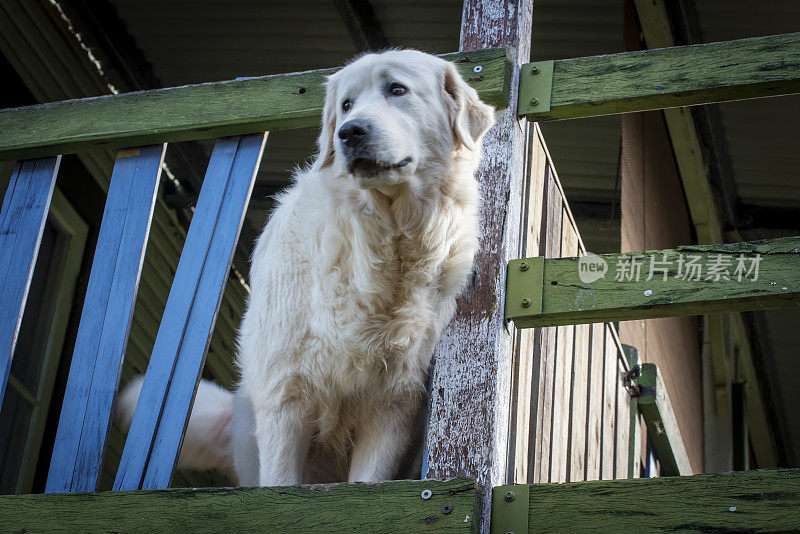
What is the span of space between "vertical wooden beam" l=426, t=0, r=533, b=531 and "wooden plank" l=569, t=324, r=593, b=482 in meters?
1.07

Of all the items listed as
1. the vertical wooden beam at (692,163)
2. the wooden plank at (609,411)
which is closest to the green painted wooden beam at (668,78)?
the wooden plank at (609,411)

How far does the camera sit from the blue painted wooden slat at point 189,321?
329 centimetres

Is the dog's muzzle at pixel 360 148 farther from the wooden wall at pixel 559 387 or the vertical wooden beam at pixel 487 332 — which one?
the wooden wall at pixel 559 387

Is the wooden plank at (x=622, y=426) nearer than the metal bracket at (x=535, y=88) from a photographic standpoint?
No

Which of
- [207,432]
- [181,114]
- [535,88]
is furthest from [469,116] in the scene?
[207,432]

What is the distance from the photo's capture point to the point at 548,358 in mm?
3912

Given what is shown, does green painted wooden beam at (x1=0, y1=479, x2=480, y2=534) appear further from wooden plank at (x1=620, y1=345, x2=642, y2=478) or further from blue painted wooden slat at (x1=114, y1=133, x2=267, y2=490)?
wooden plank at (x1=620, y1=345, x2=642, y2=478)

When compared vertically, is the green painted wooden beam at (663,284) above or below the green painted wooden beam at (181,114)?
below

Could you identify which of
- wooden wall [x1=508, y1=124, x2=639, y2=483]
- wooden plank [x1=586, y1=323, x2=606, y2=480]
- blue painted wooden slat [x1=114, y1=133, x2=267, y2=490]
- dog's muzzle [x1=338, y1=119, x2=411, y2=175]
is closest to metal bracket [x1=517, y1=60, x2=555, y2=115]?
wooden wall [x1=508, y1=124, x2=639, y2=483]

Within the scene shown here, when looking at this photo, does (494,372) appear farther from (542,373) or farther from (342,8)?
(342,8)

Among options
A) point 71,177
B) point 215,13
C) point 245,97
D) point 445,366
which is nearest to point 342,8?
point 215,13

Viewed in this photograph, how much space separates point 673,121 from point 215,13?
9.52 ft

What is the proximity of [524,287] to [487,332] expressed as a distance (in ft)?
0.57

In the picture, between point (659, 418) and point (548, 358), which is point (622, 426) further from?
point (548, 358)
